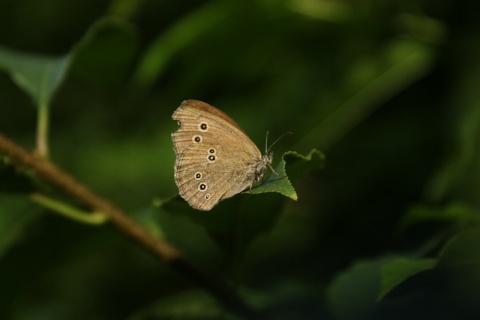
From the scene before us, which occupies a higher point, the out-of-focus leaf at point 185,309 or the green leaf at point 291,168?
the green leaf at point 291,168

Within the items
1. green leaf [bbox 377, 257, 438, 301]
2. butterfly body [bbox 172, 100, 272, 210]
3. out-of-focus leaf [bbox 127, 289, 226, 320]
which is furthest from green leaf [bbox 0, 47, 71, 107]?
green leaf [bbox 377, 257, 438, 301]

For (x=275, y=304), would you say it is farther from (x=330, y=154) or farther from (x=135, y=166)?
(x=135, y=166)

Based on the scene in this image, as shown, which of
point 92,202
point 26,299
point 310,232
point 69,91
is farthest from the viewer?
point 69,91

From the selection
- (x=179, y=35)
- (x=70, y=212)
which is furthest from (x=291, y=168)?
(x=179, y=35)

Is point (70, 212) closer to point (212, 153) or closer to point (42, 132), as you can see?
point (42, 132)

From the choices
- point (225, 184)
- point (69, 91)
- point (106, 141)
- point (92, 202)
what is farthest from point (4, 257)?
point (69, 91)

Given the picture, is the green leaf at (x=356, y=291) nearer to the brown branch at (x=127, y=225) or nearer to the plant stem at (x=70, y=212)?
the brown branch at (x=127, y=225)

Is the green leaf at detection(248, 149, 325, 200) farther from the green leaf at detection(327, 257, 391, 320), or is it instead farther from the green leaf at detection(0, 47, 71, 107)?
the green leaf at detection(0, 47, 71, 107)

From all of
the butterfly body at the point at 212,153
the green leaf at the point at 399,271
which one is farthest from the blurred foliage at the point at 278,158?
the butterfly body at the point at 212,153
